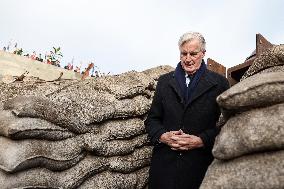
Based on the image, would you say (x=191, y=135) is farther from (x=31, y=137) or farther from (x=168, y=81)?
(x=31, y=137)

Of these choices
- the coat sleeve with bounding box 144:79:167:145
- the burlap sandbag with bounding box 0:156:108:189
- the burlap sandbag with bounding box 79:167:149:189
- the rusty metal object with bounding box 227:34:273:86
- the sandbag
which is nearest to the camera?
the burlap sandbag with bounding box 0:156:108:189

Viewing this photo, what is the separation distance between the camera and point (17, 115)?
319cm

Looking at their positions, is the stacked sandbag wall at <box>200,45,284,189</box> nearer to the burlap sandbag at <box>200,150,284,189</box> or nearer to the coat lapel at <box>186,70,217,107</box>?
the burlap sandbag at <box>200,150,284,189</box>

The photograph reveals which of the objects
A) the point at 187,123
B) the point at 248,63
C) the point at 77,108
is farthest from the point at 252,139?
the point at 248,63

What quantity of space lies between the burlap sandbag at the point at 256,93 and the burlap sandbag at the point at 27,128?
4.91ft

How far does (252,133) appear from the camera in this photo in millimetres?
2348

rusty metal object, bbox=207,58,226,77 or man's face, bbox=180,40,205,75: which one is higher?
man's face, bbox=180,40,205,75

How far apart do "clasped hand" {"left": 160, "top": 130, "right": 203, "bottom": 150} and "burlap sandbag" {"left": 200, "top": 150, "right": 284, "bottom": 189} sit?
0.54m

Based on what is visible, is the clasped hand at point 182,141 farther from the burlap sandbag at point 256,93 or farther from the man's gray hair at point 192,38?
the man's gray hair at point 192,38

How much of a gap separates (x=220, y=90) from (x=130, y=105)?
42.5 inches

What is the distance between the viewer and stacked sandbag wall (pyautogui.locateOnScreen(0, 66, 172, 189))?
3.14m

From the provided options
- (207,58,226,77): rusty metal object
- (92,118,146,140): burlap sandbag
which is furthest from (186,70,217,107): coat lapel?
(207,58,226,77): rusty metal object

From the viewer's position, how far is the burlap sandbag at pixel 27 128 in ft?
10.2

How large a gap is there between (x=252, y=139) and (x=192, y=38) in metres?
1.20
